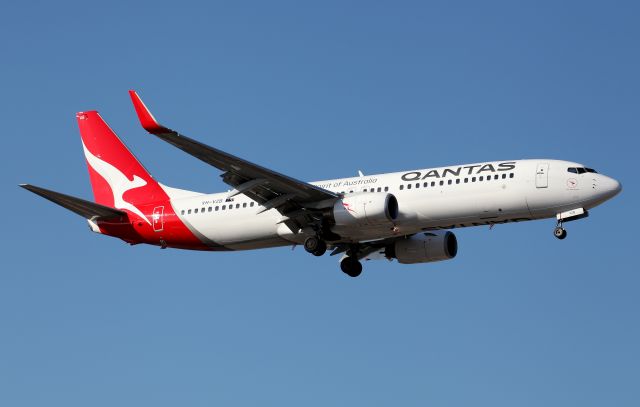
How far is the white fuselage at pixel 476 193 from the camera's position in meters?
49.9

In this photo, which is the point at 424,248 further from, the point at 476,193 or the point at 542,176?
the point at 542,176

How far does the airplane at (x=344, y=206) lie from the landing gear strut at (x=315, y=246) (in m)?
0.04

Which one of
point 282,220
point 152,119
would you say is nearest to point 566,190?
point 282,220

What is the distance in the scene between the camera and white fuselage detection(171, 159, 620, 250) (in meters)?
49.9

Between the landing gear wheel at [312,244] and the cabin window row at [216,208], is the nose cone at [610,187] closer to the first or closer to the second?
the landing gear wheel at [312,244]

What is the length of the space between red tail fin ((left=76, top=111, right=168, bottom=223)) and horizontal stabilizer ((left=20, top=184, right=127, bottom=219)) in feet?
3.42

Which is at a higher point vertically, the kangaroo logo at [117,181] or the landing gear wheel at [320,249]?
the kangaroo logo at [117,181]

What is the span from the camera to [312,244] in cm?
5247

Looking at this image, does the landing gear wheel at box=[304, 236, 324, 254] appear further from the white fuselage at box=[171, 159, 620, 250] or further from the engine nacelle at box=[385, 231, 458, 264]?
the engine nacelle at box=[385, 231, 458, 264]

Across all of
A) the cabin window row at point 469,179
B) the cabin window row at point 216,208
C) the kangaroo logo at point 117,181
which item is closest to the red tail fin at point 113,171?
the kangaroo logo at point 117,181

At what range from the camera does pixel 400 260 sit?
56.5 metres

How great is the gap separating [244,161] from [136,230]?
978 centimetres

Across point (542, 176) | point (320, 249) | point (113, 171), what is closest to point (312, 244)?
point (320, 249)

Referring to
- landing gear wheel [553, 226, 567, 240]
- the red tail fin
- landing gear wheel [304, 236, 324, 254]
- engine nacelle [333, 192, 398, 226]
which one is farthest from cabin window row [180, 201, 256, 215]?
landing gear wheel [553, 226, 567, 240]
